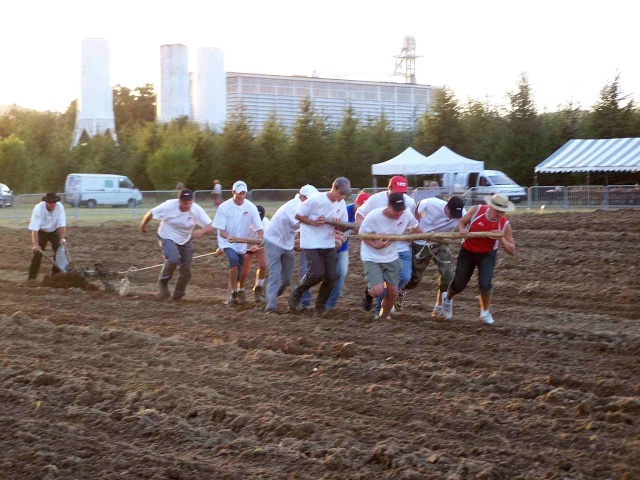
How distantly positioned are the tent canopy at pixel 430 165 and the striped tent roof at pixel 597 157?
3074mm

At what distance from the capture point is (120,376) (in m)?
8.29

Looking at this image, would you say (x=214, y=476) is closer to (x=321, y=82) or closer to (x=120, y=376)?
(x=120, y=376)

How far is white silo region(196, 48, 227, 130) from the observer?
55.7 metres

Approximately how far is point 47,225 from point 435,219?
7.50 metres

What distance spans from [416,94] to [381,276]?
57.0 m

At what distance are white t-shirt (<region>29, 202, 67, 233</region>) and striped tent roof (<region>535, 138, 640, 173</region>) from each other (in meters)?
Result: 24.1

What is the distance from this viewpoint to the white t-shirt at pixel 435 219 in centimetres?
1181

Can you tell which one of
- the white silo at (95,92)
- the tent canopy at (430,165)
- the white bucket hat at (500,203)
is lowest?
the white bucket hat at (500,203)

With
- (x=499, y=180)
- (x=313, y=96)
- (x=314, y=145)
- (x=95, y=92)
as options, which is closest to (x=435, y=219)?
(x=499, y=180)

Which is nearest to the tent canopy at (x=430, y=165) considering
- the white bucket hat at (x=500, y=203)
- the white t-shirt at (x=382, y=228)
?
the white t-shirt at (x=382, y=228)

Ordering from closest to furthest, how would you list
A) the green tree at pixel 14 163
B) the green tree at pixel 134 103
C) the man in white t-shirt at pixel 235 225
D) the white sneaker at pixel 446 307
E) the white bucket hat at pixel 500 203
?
the white bucket hat at pixel 500 203, the white sneaker at pixel 446 307, the man in white t-shirt at pixel 235 225, the green tree at pixel 14 163, the green tree at pixel 134 103

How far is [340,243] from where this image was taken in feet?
38.7

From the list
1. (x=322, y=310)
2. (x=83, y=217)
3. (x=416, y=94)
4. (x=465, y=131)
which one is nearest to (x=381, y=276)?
(x=322, y=310)

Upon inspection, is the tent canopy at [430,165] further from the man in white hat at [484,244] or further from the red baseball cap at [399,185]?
the red baseball cap at [399,185]
